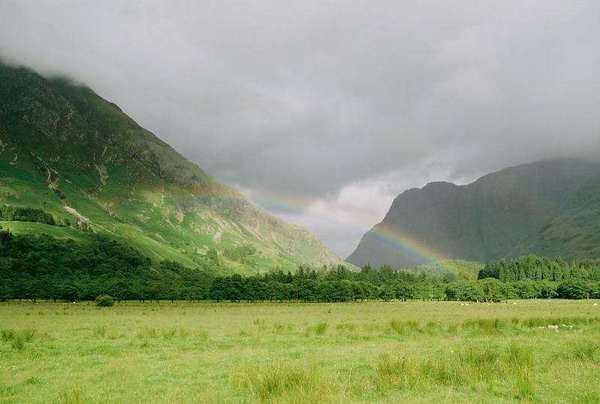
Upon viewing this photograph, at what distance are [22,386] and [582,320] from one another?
54106mm

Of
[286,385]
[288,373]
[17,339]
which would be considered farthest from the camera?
[17,339]

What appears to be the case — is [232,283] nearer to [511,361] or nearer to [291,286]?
[291,286]

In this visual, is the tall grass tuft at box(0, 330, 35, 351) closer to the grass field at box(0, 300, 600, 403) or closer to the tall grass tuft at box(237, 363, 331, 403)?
the grass field at box(0, 300, 600, 403)

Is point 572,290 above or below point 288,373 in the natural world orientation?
above

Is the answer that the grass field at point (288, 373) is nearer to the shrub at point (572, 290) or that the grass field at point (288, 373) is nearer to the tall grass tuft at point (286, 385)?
the tall grass tuft at point (286, 385)

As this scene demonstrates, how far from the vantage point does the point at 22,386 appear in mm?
17672

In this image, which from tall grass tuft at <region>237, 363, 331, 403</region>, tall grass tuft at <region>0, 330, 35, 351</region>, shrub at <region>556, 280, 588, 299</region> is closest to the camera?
tall grass tuft at <region>237, 363, 331, 403</region>

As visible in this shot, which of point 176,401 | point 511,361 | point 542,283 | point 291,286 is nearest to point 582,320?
point 511,361

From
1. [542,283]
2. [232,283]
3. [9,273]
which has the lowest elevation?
[9,273]

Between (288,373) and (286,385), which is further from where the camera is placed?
(288,373)

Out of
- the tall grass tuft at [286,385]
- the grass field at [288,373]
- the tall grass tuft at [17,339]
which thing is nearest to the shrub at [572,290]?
the grass field at [288,373]

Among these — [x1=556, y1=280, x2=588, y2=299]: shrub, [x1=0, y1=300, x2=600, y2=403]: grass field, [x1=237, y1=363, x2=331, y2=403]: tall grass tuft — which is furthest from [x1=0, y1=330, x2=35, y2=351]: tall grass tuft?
[x1=556, y1=280, x2=588, y2=299]: shrub

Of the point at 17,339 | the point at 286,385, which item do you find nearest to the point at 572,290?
the point at 17,339

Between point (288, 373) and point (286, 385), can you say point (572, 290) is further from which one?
point (286, 385)
